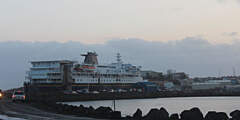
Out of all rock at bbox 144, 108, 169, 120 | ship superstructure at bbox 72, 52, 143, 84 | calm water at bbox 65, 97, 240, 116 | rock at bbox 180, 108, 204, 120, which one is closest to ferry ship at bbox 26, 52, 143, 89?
ship superstructure at bbox 72, 52, 143, 84

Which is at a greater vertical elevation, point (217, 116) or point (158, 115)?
point (217, 116)

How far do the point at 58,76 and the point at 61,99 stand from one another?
18801 mm

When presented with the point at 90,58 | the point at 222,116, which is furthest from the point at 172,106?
the point at 90,58

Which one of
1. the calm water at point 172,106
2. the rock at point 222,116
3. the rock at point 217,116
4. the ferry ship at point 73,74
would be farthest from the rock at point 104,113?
the ferry ship at point 73,74

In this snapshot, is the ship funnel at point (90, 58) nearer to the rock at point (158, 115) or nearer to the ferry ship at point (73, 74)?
the ferry ship at point (73, 74)

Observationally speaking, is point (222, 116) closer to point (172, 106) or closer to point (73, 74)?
point (172, 106)

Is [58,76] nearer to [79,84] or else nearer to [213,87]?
[79,84]

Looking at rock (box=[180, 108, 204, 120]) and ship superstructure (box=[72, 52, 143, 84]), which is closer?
rock (box=[180, 108, 204, 120])

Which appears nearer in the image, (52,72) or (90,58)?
(52,72)

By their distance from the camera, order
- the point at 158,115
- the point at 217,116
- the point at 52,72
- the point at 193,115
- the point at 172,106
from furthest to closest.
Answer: the point at 52,72
the point at 172,106
the point at 158,115
the point at 193,115
the point at 217,116

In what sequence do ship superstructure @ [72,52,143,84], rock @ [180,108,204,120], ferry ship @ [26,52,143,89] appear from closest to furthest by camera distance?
rock @ [180,108,204,120], ferry ship @ [26,52,143,89], ship superstructure @ [72,52,143,84]

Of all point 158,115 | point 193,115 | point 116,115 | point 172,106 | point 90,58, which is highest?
point 90,58

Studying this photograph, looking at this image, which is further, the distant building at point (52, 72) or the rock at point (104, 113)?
the distant building at point (52, 72)

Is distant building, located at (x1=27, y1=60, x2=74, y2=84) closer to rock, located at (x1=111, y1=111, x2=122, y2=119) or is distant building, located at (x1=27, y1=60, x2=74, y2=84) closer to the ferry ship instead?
the ferry ship
